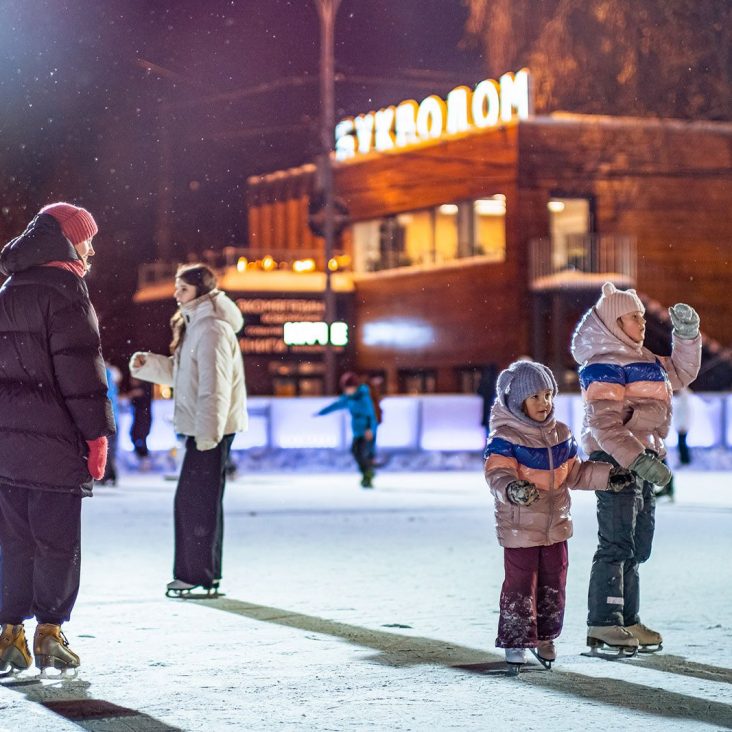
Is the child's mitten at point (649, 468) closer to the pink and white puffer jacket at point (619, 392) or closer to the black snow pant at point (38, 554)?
the pink and white puffer jacket at point (619, 392)

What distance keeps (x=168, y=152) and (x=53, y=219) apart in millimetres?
49728

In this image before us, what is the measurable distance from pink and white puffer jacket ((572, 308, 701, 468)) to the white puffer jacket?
102 inches

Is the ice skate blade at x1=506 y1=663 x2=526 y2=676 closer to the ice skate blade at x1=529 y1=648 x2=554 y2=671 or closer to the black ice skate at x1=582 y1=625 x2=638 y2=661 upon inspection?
the ice skate blade at x1=529 y1=648 x2=554 y2=671

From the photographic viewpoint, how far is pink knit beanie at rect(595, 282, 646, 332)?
24.1 ft

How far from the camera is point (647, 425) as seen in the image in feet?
23.8

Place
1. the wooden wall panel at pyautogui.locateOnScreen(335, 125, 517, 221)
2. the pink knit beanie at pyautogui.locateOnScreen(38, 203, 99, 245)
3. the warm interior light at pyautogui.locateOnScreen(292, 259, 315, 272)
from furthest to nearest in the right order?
the warm interior light at pyautogui.locateOnScreen(292, 259, 315, 272)
the wooden wall panel at pyautogui.locateOnScreen(335, 125, 517, 221)
the pink knit beanie at pyautogui.locateOnScreen(38, 203, 99, 245)

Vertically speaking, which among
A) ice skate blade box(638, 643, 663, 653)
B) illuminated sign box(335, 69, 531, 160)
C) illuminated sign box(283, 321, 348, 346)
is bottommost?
ice skate blade box(638, 643, 663, 653)

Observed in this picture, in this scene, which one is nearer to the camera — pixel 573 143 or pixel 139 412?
pixel 139 412

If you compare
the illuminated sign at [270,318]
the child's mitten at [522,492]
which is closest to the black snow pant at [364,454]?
the child's mitten at [522,492]

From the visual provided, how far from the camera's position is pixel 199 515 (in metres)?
9.43

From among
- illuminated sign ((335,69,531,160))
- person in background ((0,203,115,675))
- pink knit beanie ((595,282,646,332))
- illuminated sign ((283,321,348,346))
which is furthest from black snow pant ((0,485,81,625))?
illuminated sign ((335,69,531,160))

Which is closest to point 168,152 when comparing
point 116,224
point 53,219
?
point 116,224

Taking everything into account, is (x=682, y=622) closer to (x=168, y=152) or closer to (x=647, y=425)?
(x=647, y=425)

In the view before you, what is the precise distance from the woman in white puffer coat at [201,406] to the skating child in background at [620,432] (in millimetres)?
2641
